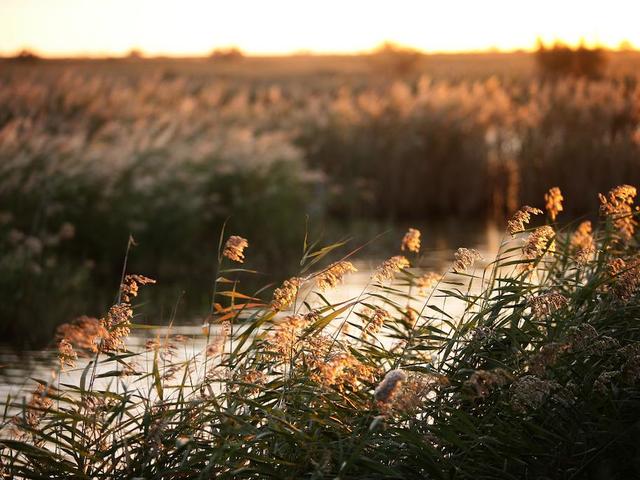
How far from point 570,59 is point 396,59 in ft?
95.2

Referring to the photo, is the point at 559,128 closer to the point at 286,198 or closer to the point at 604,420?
the point at 286,198

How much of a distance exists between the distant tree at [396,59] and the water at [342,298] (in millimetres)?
39485

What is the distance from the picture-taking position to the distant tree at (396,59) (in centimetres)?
5456

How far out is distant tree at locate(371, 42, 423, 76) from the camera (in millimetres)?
54562

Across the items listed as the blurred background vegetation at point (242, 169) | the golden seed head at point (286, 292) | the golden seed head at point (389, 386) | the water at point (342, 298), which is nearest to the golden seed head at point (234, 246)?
the golden seed head at point (286, 292)

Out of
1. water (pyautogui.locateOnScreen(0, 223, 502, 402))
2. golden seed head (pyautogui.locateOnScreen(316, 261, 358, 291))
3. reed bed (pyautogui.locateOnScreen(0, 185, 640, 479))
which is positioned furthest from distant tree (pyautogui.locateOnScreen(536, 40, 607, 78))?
golden seed head (pyautogui.locateOnScreen(316, 261, 358, 291))

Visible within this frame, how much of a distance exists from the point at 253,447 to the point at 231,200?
371 inches

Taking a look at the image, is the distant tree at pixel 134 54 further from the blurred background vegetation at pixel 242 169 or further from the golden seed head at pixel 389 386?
the golden seed head at pixel 389 386

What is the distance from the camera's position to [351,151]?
1728 cm

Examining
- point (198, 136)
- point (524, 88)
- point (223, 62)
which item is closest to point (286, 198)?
point (198, 136)

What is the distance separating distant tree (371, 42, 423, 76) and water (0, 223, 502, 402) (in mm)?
39485

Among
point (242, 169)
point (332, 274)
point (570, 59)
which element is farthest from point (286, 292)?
point (570, 59)

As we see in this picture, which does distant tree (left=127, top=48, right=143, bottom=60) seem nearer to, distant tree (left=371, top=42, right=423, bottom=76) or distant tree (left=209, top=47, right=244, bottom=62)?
distant tree (left=209, top=47, right=244, bottom=62)

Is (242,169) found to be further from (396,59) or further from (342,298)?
(396,59)
